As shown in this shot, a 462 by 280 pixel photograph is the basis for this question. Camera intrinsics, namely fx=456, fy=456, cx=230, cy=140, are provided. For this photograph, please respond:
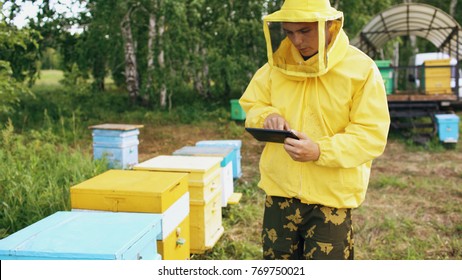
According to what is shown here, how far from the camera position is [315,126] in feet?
5.91

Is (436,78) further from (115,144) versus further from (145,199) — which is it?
(145,199)

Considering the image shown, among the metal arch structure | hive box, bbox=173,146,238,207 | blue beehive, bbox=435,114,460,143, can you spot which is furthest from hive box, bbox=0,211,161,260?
the metal arch structure

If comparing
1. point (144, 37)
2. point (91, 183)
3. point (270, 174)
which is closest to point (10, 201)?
point (91, 183)

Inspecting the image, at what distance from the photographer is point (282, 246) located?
1.89 m

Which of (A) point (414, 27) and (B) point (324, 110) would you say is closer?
(B) point (324, 110)

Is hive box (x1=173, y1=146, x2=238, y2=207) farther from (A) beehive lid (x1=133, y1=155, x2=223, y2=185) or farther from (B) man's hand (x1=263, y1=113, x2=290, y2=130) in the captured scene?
(B) man's hand (x1=263, y1=113, x2=290, y2=130)

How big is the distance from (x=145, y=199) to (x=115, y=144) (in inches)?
106

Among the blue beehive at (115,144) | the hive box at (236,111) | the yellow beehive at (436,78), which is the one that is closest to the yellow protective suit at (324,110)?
the blue beehive at (115,144)

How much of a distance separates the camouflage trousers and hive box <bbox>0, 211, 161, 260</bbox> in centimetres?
56

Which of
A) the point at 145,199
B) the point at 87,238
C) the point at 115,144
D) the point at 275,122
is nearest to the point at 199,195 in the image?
the point at 145,199

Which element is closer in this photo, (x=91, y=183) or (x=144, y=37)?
(x=91, y=183)

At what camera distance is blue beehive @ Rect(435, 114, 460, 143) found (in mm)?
7305

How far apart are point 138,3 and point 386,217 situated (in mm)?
8171

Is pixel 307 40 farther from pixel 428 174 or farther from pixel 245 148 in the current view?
pixel 245 148
